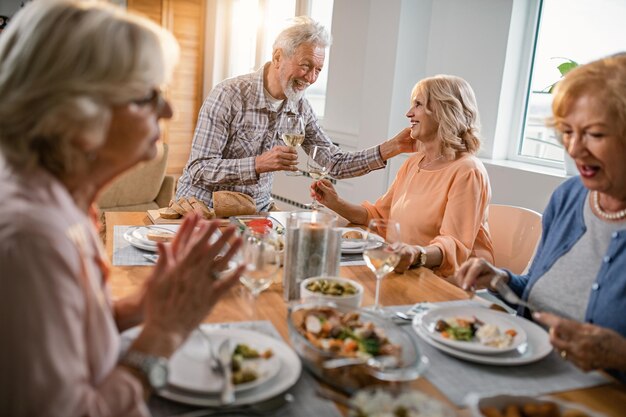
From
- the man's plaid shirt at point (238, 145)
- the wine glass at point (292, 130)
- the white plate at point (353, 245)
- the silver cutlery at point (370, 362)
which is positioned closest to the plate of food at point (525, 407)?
the silver cutlery at point (370, 362)

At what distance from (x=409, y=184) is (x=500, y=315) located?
1.08 m

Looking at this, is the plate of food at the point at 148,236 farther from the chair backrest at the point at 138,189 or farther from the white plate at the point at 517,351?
the chair backrest at the point at 138,189

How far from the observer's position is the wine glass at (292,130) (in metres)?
2.41

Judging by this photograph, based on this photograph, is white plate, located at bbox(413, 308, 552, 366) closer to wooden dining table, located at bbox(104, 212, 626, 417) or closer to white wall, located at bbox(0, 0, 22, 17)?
wooden dining table, located at bbox(104, 212, 626, 417)

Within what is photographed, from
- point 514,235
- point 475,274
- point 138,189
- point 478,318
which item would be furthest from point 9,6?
point 478,318

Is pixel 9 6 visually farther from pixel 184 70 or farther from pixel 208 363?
pixel 208 363

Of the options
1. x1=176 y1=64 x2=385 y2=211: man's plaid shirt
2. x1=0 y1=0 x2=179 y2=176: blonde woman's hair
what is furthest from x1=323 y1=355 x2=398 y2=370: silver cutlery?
x1=176 y1=64 x2=385 y2=211: man's plaid shirt

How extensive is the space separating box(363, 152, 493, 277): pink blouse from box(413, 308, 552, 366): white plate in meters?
0.64

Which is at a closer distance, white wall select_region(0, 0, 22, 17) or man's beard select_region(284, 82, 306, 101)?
man's beard select_region(284, 82, 306, 101)

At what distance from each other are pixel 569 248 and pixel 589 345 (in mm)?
441

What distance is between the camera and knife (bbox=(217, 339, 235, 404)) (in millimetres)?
870

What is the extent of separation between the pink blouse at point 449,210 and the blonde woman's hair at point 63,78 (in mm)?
1355

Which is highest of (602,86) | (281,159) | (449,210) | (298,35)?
(298,35)

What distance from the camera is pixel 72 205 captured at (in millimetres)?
835
